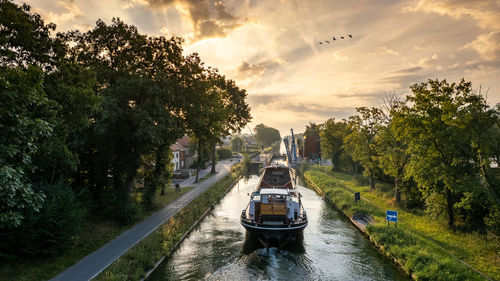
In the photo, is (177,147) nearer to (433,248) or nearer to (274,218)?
(274,218)

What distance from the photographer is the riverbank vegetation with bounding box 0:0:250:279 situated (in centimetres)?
1009

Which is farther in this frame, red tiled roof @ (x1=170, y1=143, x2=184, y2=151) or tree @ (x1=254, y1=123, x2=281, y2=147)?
tree @ (x1=254, y1=123, x2=281, y2=147)

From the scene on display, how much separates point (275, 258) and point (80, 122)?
1373 cm

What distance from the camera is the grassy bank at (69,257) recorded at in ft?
39.1

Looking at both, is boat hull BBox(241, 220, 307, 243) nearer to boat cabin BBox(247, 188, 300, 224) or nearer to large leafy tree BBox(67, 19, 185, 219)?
boat cabin BBox(247, 188, 300, 224)

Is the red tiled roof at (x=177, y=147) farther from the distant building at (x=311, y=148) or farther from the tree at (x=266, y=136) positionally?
the tree at (x=266, y=136)

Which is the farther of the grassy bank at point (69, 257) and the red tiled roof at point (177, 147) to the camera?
the red tiled roof at point (177, 147)

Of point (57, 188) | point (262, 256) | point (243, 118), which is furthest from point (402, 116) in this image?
point (243, 118)

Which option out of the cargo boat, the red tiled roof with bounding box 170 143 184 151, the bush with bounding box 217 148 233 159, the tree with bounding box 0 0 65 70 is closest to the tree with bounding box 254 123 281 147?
the bush with bounding box 217 148 233 159

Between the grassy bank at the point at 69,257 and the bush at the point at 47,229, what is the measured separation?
0.41m

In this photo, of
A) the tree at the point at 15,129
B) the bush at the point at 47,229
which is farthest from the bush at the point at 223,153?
the tree at the point at 15,129

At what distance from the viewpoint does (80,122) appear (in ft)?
47.5

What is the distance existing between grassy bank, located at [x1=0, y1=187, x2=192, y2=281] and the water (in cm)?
417

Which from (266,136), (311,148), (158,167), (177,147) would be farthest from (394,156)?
(266,136)
